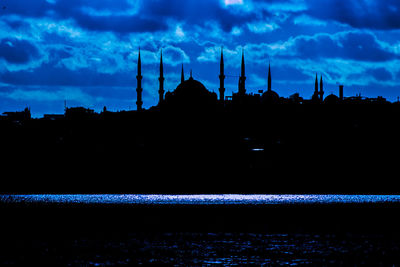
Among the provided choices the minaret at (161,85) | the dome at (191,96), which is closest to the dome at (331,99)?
the dome at (191,96)

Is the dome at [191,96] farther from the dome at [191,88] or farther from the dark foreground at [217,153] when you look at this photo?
the dark foreground at [217,153]

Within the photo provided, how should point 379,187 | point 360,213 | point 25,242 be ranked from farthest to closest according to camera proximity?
point 379,187 < point 360,213 < point 25,242

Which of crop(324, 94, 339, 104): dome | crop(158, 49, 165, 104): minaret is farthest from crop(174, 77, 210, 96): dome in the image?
crop(324, 94, 339, 104): dome

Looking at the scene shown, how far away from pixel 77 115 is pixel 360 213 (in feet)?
221

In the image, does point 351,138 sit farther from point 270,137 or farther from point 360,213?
point 360,213

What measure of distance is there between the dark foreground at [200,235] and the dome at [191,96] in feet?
87.0

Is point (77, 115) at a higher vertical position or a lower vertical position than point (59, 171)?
higher

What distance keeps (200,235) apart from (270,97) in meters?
62.6

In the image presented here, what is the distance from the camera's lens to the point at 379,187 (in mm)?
107750

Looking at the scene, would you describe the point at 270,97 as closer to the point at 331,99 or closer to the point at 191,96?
the point at 331,99

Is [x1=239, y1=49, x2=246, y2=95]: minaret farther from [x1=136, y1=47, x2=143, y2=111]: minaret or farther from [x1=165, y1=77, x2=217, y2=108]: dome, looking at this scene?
[x1=136, y1=47, x2=143, y2=111]: minaret

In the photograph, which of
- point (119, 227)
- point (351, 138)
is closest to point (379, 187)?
point (351, 138)

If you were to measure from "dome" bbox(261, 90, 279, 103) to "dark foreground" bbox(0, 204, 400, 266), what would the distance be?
109 ft

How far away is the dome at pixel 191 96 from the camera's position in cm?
10619
